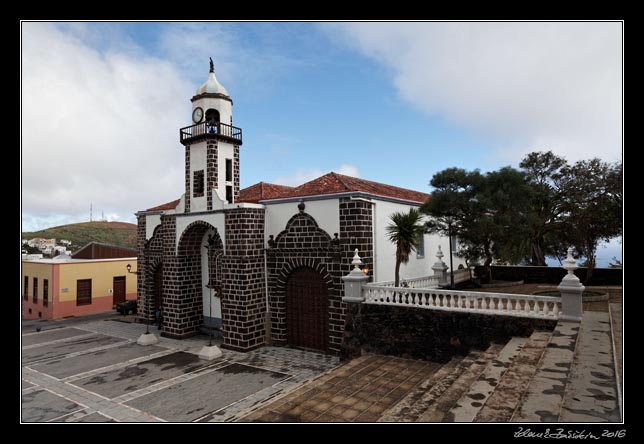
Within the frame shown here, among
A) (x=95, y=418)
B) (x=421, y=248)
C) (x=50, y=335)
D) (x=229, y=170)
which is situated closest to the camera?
(x=95, y=418)

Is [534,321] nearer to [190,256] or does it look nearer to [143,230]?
[190,256]

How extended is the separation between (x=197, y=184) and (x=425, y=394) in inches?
510

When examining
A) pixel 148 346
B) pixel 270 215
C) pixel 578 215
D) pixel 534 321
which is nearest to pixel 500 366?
pixel 534 321

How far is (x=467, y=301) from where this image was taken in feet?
34.1

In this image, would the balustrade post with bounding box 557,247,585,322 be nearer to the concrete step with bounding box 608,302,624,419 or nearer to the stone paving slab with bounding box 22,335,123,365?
the concrete step with bounding box 608,302,624,419

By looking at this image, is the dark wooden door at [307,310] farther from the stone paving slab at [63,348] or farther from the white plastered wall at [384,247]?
the stone paving slab at [63,348]

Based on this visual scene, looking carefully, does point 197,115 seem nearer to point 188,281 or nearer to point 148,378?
point 188,281

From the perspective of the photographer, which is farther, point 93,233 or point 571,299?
point 93,233

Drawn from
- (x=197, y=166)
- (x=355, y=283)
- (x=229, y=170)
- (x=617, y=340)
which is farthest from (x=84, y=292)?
(x=617, y=340)

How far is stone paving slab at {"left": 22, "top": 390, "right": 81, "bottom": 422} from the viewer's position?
9.08m

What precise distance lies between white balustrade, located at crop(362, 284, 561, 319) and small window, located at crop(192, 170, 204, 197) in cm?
873

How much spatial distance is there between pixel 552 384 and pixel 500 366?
1.70m

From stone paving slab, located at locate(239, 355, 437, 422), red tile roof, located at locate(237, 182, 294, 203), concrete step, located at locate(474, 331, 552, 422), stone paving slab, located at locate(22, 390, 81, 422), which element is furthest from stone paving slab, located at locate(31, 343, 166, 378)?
concrete step, located at locate(474, 331, 552, 422)

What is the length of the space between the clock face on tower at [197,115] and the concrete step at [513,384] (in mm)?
14799
